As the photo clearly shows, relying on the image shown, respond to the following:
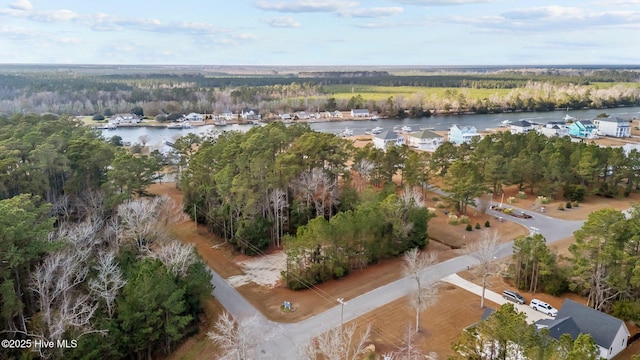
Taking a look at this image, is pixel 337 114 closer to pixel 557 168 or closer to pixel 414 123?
pixel 414 123

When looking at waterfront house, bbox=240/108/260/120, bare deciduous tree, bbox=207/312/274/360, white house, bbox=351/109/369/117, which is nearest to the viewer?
bare deciduous tree, bbox=207/312/274/360

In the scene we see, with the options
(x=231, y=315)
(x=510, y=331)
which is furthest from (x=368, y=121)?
(x=510, y=331)

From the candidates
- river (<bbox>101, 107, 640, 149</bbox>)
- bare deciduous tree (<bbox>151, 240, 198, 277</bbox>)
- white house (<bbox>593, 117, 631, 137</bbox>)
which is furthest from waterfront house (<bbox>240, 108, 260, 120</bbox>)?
bare deciduous tree (<bbox>151, 240, 198, 277</bbox>)

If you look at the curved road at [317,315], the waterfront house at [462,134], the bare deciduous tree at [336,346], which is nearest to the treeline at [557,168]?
the curved road at [317,315]

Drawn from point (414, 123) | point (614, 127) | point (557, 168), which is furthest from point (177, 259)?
point (414, 123)

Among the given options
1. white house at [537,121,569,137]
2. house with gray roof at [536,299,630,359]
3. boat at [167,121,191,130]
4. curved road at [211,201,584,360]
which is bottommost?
curved road at [211,201,584,360]

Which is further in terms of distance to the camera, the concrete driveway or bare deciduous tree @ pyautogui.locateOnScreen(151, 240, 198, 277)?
the concrete driveway

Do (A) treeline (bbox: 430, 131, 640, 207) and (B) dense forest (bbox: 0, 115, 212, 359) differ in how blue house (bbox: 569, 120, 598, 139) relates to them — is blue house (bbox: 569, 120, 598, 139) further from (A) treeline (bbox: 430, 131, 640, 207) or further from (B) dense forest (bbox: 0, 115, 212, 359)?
(B) dense forest (bbox: 0, 115, 212, 359)
